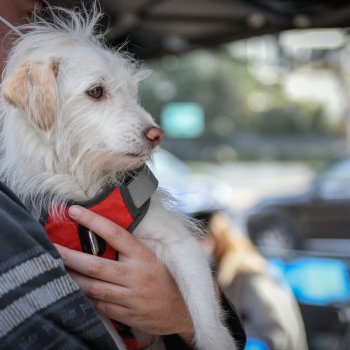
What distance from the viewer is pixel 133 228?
5.45 ft

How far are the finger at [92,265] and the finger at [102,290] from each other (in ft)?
0.05

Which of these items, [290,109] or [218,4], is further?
[290,109]

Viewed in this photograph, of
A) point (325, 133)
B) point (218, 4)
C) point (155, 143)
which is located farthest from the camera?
point (325, 133)

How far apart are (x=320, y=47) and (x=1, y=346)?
9453 millimetres

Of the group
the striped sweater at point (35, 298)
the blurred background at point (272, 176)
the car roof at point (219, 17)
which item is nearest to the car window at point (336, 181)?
the blurred background at point (272, 176)

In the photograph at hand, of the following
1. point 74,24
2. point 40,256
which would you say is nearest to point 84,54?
point 74,24

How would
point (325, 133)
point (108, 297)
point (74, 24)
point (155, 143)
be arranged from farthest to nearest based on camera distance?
point (325, 133) < point (74, 24) < point (155, 143) < point (108, 297)

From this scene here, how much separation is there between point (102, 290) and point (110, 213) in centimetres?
22

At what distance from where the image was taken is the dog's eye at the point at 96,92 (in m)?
1.67

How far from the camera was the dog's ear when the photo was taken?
152 cm

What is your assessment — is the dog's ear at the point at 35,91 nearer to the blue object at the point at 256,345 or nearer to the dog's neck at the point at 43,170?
the dog's neck at the point at 43,170

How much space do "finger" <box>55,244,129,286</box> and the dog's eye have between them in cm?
46

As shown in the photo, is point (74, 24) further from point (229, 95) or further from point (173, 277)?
point (229, 95)

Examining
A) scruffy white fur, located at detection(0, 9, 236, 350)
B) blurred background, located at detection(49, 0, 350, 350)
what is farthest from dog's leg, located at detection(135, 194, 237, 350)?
blurred background, located at detection(49, 0, 350, 350)
